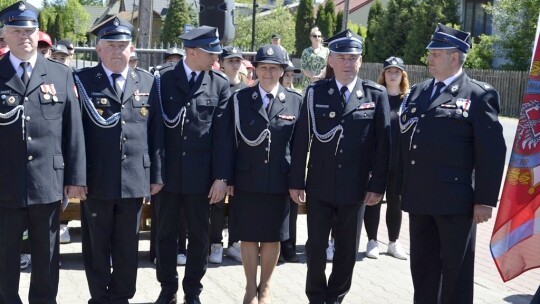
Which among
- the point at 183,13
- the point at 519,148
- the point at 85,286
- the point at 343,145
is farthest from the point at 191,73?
the point at 183,13

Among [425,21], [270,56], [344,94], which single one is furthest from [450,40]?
[425,21]

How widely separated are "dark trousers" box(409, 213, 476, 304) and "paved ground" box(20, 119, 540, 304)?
122cm

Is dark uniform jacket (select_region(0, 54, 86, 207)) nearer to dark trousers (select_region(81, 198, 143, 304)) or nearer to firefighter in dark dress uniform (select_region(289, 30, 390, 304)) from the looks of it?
dark trousers (select_region(81, 198, 143, 304))

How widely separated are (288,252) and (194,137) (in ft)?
7.56

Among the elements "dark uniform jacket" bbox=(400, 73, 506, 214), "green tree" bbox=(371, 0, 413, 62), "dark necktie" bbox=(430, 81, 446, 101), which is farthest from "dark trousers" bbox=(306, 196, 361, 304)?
"green tree" bbox=(371, 0, 413, 62)

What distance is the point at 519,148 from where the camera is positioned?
187 inches

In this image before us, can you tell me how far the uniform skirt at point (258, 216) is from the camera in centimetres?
610

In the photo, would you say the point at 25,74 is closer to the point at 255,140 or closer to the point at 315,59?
the point at 255,140

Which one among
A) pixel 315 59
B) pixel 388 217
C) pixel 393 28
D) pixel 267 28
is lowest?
pixel 388 217

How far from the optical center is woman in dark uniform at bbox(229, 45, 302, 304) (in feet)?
19.9

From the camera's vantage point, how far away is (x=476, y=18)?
41938mm

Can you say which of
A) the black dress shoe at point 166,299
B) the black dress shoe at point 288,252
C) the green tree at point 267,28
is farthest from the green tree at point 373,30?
the black dress shoe at point 166,299

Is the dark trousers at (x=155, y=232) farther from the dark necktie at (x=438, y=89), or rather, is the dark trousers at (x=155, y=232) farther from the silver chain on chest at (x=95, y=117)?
the dark necktie at (x=438, y=89)

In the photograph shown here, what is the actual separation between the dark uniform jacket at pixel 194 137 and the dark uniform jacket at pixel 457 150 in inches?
58.0
